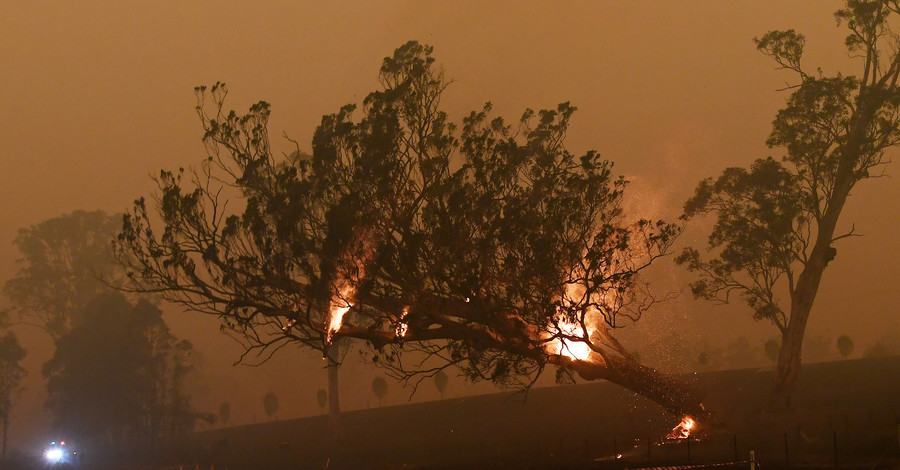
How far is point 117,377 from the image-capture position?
62.0 meters

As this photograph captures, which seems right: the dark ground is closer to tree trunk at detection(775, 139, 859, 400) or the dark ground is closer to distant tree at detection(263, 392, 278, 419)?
tree trunk at detection(775, 139, 859, 400)

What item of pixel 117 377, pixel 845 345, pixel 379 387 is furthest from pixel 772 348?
pixel 117 377

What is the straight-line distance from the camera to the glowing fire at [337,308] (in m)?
25.2

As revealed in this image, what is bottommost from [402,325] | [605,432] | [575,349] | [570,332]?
[605,432]

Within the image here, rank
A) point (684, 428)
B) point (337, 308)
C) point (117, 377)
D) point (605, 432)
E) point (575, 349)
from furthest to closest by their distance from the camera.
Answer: point (117, 377)
point (605, 432)
point (684, 428)
point (575, 349)
point (337, 308)

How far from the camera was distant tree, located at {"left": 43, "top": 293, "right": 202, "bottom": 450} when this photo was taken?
61688 millimetres

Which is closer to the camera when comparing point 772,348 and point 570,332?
point 570,332

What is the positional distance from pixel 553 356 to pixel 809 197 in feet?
54.6

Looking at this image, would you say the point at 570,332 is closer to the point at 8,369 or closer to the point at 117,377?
the point at 117,377

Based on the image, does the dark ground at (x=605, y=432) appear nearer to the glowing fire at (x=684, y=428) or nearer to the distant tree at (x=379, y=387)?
the glowing fire at (x=684, y=428)

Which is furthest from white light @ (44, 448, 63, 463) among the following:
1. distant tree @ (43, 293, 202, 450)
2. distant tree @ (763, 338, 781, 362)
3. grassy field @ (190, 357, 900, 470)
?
distant tree @ (763, 338, 781, 362)

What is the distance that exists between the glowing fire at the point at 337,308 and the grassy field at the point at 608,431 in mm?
9311

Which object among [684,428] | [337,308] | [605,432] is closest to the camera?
[337,308]

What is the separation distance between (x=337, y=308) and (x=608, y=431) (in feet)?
58.1
